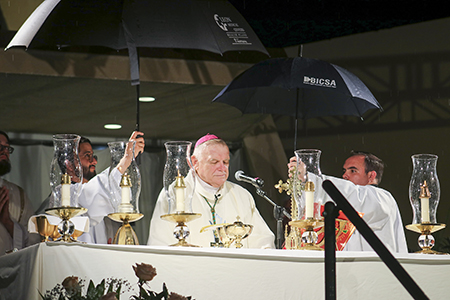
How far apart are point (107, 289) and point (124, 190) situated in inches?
31.3

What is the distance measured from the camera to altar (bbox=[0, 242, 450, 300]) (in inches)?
90.7

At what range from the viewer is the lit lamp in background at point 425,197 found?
135 inches

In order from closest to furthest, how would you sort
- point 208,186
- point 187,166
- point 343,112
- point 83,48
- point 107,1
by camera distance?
1. point 187,166
2. point 107,1
3. point 208,186
4. point 343,112
5. point 83,48

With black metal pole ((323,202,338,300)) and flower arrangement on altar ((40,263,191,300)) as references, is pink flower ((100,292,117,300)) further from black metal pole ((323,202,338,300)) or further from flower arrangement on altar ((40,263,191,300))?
black metal pole ((323,202,338,300))

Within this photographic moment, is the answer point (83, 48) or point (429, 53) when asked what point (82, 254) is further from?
point (429, 53)

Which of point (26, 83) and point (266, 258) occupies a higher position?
point (26, 83)

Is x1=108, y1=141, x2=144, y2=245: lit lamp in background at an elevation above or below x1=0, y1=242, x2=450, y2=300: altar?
above

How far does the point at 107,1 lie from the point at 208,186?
1512 millimetres

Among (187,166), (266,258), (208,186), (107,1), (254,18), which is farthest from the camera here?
(254,18)

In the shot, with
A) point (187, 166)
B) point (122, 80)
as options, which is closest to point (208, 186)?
point (187, 166)

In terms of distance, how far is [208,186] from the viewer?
4613 millimetres

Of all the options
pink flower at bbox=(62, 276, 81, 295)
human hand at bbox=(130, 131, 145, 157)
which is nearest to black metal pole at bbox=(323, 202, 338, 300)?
pink flower at bbox=(62, 276, 81, 295)

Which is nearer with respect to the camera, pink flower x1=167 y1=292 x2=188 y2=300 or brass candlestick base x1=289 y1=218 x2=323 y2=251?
pink flower x1=167 y1=292 x2=188 y2=300

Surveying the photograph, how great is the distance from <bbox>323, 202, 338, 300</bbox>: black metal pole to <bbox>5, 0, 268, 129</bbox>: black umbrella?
1.93 metres
